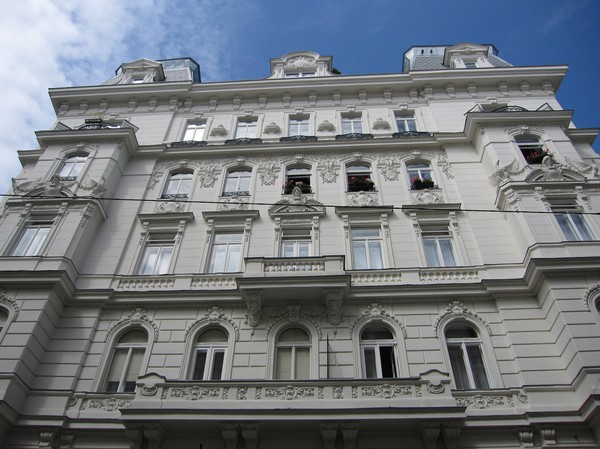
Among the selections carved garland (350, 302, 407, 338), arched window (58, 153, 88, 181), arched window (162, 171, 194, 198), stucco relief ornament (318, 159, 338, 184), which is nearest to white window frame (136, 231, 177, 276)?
arched window (162, 171, 194, 198)

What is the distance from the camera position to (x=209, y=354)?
16.8m

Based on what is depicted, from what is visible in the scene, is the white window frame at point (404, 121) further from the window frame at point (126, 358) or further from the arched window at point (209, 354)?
the window frame at point (126, 358)

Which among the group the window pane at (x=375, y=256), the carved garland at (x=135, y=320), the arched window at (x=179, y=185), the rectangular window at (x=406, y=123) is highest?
the rectangular window at (x=406, y=123)

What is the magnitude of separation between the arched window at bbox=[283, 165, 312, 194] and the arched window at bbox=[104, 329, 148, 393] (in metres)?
9.16

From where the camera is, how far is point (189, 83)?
1104 inches

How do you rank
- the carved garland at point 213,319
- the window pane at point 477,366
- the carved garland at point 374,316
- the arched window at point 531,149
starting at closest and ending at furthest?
the window pane at point 477,366 → the carved garland at point 374,316 → the carved garland at point 213,319 → the arched window at point 531,149

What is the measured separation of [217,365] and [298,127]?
14802 millimetres

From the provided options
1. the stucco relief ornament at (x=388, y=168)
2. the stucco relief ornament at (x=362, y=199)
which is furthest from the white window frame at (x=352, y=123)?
the stucco relief ornament at (x=362, y=199)

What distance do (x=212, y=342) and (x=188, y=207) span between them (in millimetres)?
7299

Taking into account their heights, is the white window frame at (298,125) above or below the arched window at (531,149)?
above

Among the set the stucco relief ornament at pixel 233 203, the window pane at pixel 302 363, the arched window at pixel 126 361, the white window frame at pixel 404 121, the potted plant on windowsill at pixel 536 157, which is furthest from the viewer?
the white window frame at pixel 404 121

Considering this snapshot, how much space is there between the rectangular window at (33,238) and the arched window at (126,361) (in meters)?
5.25

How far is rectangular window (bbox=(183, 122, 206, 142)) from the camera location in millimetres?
26591

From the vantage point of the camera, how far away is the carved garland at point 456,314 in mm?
16812
